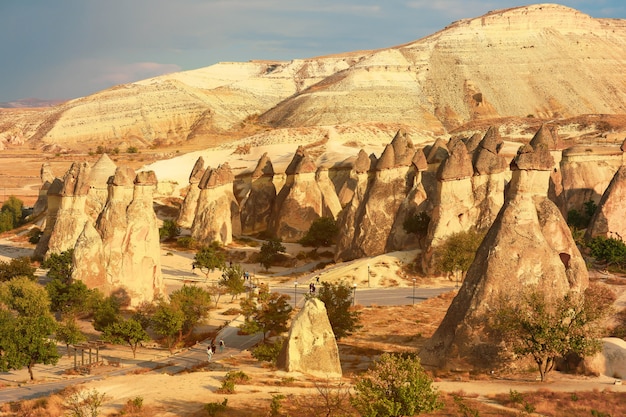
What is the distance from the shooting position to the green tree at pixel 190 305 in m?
33.6

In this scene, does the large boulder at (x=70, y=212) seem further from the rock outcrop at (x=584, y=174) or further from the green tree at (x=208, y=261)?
the rock outcrop at (x=584, y=174)

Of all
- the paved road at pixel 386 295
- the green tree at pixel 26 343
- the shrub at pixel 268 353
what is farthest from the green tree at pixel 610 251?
the green tree at pixel 26 343

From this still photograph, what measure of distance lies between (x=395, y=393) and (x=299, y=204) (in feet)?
139

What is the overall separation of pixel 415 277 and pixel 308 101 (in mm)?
97730

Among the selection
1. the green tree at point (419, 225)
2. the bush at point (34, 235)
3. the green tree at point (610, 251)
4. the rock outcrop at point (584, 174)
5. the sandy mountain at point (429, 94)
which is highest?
the sandy mountain at point (429, 94)

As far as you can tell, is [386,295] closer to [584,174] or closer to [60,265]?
[60,265]

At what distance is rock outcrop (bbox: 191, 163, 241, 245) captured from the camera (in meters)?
57.4

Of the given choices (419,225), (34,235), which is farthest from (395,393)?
(34,235)

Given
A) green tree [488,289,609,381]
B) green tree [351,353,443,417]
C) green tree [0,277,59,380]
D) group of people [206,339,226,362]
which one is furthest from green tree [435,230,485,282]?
green tree [351,353,443,417]

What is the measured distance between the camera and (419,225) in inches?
1857

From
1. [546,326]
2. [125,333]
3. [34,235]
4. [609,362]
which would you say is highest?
[34,235]

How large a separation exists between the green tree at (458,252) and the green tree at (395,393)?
22.9 metres

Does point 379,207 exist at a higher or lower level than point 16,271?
higher

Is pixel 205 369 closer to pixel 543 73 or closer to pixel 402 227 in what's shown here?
pixel 402 227
